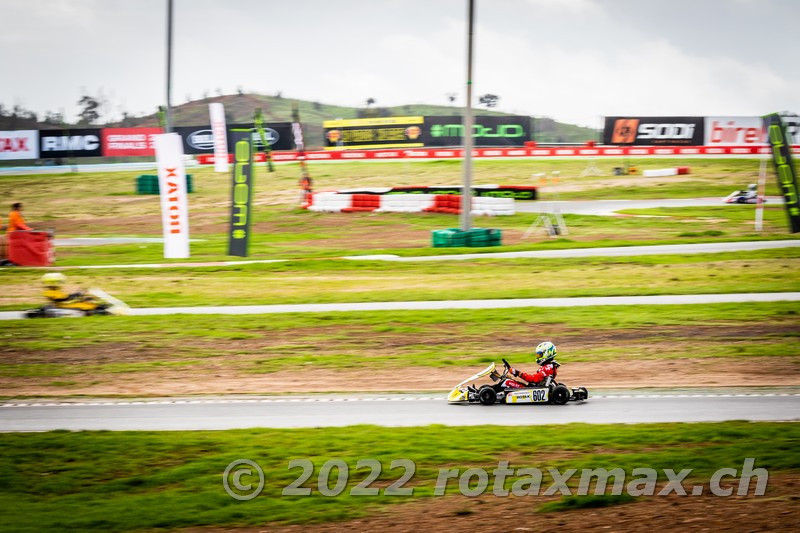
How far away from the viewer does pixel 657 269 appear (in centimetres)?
2700

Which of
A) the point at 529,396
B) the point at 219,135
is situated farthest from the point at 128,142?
the point at 529,396

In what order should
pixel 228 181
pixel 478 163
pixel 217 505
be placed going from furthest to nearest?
pixel 478 163
pixel 228 181
pixel 217 505

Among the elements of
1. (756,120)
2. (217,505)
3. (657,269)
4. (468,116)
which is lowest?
(217,505)

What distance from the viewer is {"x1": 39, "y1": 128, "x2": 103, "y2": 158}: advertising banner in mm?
69500

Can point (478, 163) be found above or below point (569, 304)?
above

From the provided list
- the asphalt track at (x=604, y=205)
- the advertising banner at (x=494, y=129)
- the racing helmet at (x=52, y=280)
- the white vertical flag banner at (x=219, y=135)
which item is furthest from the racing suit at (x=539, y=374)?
the advertising banner at (x=494, y=129)

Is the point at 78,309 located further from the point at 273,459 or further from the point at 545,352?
the point at 545,352

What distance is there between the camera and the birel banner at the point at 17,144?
6844 centimetres

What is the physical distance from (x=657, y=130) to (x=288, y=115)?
5557 cm

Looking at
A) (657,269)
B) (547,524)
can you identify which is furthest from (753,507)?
(657,269)

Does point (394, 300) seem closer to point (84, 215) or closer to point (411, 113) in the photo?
point (84, 215)

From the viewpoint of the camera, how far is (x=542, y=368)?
1397 centimetres

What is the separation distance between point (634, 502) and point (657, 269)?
63.0 ft

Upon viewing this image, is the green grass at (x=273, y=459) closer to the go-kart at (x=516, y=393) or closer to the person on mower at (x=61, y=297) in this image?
the go-kart at (x=516, y=393)
